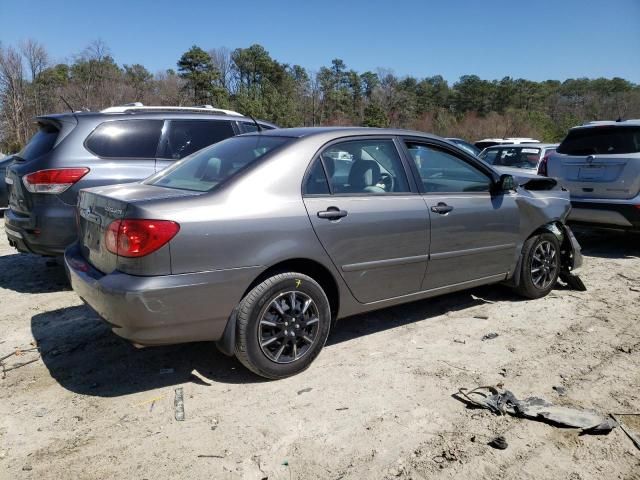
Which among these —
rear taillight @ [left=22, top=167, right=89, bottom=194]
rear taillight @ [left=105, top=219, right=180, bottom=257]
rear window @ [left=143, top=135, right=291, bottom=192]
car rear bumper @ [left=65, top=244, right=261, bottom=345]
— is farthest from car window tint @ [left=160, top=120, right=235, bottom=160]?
rear taillight @ [left=105, top=219, right=180, bottom=257]

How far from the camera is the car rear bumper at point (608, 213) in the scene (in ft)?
21.7

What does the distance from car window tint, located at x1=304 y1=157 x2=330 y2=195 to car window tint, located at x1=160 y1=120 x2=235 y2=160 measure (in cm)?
262

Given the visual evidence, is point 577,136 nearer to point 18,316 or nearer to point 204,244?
point 204,244

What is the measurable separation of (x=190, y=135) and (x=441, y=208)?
317 cm

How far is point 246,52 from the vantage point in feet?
206

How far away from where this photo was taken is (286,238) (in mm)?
3264

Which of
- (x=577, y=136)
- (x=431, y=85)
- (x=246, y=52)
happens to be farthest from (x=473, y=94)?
(x=577, y=136)

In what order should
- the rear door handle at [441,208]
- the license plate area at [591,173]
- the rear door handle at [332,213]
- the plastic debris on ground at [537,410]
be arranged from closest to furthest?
1. the plastic debris on ground at [537,410]
2. the rear door handle at [332,213]
3. the rear door handle at [441,208]
4. the license plate area at [591,173]

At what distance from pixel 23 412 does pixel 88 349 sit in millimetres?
865

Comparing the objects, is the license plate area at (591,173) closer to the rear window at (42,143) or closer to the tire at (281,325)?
the tire at (281,325)

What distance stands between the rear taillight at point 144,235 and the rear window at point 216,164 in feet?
1.57

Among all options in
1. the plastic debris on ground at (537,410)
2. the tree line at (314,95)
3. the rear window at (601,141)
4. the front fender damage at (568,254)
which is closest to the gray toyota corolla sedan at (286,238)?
the front fender damage at (568,254)

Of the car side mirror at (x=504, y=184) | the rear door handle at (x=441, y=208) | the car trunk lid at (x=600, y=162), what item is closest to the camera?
the rear door handle at (x=441, y=208)

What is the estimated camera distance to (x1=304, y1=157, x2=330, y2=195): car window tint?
137 inches
